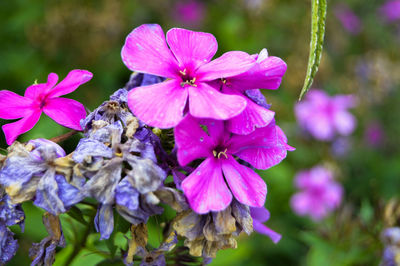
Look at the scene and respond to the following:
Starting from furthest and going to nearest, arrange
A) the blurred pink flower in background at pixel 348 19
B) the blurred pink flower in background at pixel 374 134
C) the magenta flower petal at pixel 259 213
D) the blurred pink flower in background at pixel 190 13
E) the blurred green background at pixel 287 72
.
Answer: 1. the blurred pink flower in background at pixel 348 19
2. the blurred pink flower in background at pixel 190 13
3. the blurred pink flower in background at pixel 374 134
4. the blurred green background at pixel 287 72
5. the magenta flower petal at pixel 259 213

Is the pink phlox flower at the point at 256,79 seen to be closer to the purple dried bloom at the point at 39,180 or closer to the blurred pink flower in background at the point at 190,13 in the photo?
the purple dried bloom at the point at 39,180

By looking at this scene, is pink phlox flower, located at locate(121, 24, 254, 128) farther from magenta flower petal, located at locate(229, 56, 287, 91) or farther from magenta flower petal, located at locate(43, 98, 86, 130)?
magenta flower petal, located at locate(43, 98, 86, 130)

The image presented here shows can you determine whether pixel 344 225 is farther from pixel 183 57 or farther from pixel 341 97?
pixel 341 97

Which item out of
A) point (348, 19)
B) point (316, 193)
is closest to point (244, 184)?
point (316, 193)

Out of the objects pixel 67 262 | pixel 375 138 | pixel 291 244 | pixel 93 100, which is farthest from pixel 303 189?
pixel 67 262

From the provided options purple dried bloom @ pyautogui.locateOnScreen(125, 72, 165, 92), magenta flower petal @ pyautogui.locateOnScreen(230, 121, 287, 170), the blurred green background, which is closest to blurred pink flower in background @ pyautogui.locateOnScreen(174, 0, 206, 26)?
the blurred green background

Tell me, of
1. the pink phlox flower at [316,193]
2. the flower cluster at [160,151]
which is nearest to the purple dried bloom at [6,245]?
the flower cluster at [160,151]
